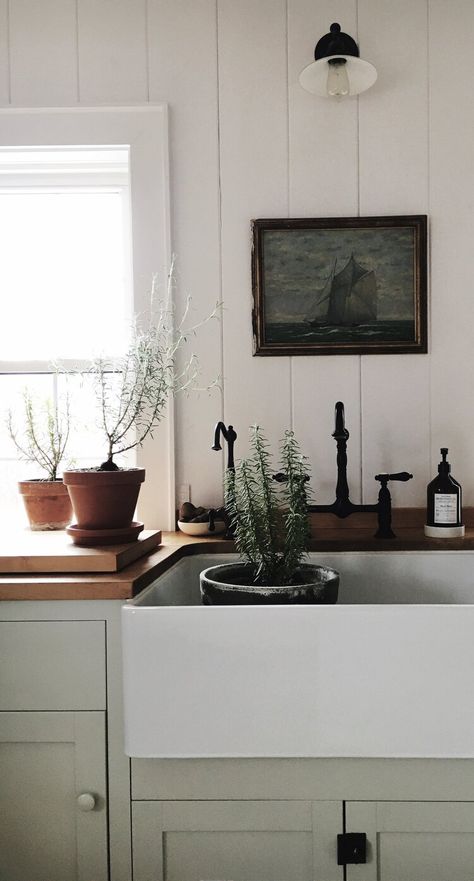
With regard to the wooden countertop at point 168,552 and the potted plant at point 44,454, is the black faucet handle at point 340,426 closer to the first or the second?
the wooden countertop at point 168,552

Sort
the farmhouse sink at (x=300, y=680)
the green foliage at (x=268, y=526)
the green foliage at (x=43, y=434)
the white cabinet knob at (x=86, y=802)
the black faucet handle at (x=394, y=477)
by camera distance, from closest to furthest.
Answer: the farmhouse sink at (x=300, y=680), the white cabinet knob at (x=86, y=802), the green foliage at (x=268, y=526), the black faucet handle at (x=394, y=477), the green foliage at (x=43, y=434)

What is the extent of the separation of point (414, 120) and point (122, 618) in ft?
5.12

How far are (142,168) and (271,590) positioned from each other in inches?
49.8

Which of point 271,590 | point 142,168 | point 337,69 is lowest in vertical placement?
point 271,590

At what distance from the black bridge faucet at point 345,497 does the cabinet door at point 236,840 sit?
736 mm

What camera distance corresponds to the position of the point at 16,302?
222cm

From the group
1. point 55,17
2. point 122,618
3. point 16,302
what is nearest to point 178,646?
point 122,618

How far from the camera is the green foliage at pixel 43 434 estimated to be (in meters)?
2.05

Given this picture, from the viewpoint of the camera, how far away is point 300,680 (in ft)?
4.30

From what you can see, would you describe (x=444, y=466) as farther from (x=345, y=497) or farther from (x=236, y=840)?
(x=236, y=840)

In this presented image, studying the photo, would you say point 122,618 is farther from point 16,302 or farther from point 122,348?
point 16,302

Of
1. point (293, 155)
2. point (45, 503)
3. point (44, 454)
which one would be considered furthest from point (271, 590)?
point (293, 155)

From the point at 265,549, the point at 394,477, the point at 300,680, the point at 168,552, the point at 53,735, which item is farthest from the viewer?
the point at 394,477

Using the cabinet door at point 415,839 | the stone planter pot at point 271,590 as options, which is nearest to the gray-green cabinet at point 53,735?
the stone planter pot at point 271,590
